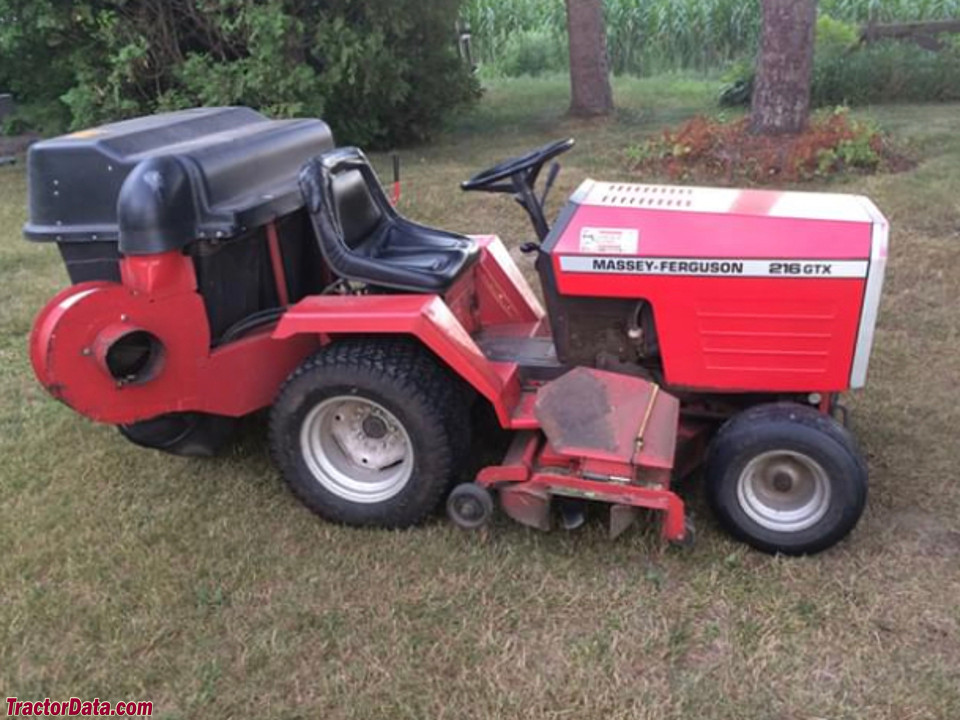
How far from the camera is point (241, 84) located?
26.7 feet

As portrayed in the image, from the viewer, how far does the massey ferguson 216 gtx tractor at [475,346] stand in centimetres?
287

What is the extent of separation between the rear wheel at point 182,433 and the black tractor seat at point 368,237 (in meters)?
0.76

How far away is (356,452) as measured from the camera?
3232mm

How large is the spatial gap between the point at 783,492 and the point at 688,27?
518 inches

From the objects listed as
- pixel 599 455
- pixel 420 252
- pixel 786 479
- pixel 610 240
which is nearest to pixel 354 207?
pixel 420 252

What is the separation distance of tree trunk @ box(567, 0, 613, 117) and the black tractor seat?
6.83 m

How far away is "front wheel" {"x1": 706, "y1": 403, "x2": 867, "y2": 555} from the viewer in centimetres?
282

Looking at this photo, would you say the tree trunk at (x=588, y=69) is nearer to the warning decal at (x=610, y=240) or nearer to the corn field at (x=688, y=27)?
the corn field at (x=688, y=27)

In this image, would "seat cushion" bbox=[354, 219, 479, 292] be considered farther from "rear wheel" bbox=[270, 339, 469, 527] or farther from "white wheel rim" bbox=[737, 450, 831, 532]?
"white wheel rim" bbox=[737, 450, 831, 532]

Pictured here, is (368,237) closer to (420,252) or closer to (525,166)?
(420,252)

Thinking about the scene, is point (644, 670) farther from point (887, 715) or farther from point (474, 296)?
point (474, 296)

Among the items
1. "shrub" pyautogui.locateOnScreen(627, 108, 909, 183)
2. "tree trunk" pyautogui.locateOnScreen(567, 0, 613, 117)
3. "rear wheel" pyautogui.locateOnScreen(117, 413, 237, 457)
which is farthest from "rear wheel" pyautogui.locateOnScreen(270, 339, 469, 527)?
"tree trunk" pyautogui.locateOnScreen(567, 0, 613, 117)

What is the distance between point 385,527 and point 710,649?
110 cm

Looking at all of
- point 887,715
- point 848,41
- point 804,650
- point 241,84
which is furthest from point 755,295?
point 848,41
